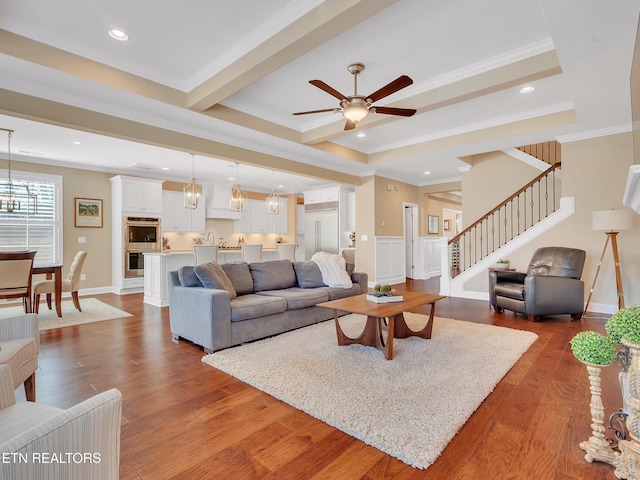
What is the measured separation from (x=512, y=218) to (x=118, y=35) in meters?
6.92

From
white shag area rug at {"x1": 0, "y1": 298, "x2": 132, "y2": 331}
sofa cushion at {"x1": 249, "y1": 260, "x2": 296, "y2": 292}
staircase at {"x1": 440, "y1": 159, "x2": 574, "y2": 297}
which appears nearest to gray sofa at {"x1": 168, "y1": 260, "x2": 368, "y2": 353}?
sofa cushion at {"x1": 249, "y1": 260, "x2": 296, "y2": 292}

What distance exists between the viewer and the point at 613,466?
1.58 meters

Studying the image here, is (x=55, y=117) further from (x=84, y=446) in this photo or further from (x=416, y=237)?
(x=416, y=237)

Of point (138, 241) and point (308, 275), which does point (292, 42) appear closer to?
point (308, 275)

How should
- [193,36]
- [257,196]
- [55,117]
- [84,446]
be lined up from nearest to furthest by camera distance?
[84,446]
[193,36]
[55,117]
[257,196]

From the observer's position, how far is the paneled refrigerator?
8492 mm

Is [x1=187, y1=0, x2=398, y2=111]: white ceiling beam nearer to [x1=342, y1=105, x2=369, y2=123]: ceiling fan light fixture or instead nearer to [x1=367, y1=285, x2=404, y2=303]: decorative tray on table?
[x1=342, y1=105, x2=369, y2=123]: ceiling fan light fixture

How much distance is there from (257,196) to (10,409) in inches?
354

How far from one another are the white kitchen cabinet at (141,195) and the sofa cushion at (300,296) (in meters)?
4.69

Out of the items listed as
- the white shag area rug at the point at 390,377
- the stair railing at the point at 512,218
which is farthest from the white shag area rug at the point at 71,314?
the stair railing at the point at 512,218

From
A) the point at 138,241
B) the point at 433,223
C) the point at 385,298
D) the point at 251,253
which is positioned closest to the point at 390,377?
the point at 385,298

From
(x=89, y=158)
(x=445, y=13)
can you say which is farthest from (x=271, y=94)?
(x=89, y=158)

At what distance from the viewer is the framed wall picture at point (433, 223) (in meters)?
9.77

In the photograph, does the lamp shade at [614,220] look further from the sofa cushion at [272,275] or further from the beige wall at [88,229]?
the beige wall at [88,229]
